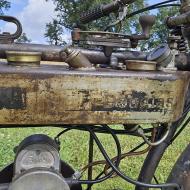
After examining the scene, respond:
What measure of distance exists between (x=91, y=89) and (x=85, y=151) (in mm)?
3442

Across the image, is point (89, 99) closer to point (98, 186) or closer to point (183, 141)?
point (98, 186)

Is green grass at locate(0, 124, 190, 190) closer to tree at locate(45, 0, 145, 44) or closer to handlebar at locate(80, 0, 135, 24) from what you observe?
handlebar at locate(80, 0, 135, 24)

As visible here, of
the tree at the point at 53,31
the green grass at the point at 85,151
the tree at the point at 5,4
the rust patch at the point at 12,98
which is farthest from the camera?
the tree at the point at 53,31

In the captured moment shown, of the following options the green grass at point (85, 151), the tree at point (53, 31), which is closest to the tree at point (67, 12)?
the tree at point (53, 31)

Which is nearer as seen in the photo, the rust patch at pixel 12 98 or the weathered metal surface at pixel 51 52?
the rust patch at pixel 12 98

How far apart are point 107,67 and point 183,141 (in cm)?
409

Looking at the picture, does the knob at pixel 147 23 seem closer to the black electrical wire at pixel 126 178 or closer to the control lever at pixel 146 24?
the control lever at pixel 146 24

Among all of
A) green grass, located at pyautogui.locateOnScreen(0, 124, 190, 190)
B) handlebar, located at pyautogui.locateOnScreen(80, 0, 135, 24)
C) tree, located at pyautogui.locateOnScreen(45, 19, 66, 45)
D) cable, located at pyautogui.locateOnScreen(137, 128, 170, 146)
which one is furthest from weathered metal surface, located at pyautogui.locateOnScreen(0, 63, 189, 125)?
tree, located at pyautogui.locateOnScreen(45, 19, 66, 45)

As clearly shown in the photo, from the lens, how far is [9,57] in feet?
4.83

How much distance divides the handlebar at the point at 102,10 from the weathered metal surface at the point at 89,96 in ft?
1.21

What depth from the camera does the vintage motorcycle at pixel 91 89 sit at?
1.38 metres

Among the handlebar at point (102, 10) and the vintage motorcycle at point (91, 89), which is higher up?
the handlebar at point (102, 10)

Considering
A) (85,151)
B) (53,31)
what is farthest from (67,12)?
(85,151)

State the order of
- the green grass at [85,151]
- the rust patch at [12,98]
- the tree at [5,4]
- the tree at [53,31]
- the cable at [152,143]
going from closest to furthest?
the rust patch at [12,98] < the cable at [152,143] < the green grass at [85,151] < the tree at [5,4] < the tree at [53,31]
